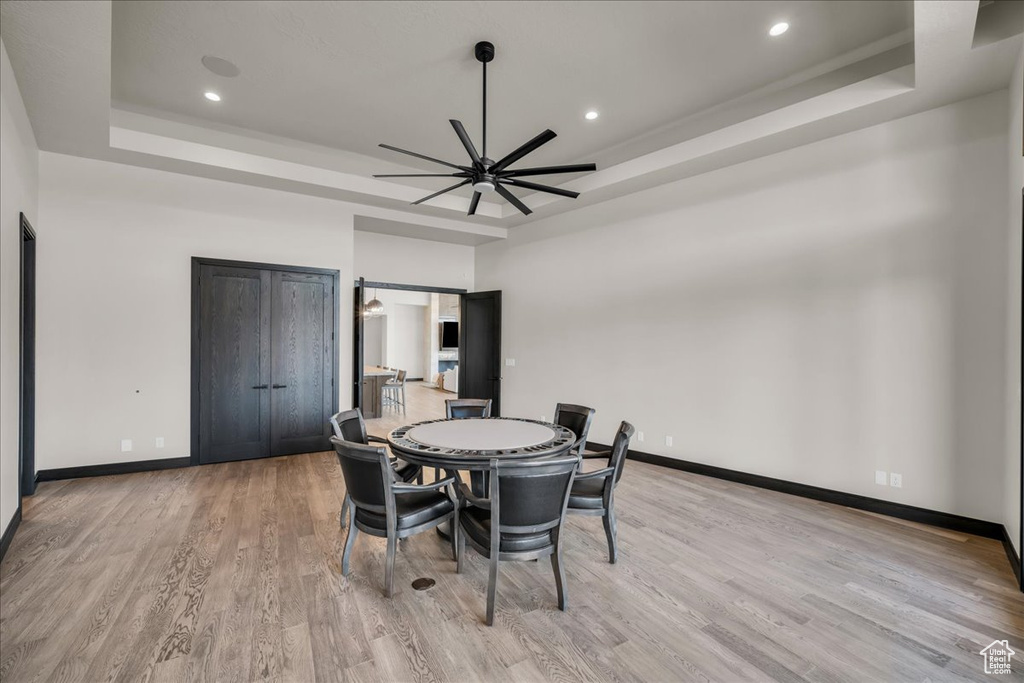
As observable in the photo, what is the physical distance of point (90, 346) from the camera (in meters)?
4.68

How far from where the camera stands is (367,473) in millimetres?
2551

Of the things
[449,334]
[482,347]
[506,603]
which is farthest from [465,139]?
[449,334]

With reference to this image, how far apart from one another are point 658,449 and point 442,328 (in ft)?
32.2

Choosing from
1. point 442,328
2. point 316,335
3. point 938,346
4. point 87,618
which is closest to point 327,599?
point 87,618

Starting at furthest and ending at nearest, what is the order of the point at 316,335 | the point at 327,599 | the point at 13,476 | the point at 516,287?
the point at 516,287
the point at 316,335
the point at 13,476
the point at 327,599

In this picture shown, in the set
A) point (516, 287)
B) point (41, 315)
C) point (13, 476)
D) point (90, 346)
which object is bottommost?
point (13, 476)

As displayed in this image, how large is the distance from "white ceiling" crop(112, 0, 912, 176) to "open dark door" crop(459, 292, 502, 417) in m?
3.51

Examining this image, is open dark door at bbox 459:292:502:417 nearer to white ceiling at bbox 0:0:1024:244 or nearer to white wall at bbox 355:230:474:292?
white wall at bbox 355:230:474:292

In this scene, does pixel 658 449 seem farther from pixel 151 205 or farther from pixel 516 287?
pixel 151 205

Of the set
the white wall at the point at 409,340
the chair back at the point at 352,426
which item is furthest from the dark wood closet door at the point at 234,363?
the white wall at the point at 409,340

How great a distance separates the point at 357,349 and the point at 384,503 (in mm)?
4109

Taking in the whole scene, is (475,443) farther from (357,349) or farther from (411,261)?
(411,261)

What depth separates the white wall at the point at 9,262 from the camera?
116 inches

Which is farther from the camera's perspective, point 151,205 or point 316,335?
point 316,335
